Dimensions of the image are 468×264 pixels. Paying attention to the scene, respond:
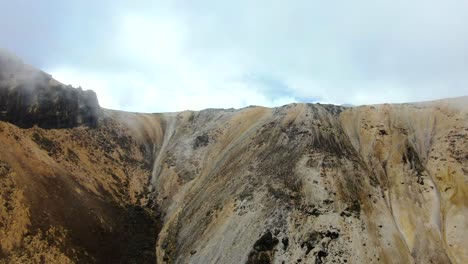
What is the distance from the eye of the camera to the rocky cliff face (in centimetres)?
3884

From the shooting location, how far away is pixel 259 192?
44844 millimetres

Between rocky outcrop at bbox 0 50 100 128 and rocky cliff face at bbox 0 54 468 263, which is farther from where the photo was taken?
rocky outcrop at bbox 0 50 100 128

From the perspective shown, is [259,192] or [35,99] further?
[35,99]

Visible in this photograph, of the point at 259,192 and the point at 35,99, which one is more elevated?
the point at 35,99

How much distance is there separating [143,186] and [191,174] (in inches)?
248

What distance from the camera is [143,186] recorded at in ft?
186

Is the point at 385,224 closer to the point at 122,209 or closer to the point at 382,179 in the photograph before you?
the point at 382,179

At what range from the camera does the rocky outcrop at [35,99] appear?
5191cm

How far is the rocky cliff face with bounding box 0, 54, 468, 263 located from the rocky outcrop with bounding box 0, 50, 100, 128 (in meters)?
1.72

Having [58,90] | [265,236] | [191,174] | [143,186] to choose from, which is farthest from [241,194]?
[58,90]

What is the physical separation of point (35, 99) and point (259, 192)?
99.0 ft

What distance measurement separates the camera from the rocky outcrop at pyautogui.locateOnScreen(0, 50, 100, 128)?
170ft

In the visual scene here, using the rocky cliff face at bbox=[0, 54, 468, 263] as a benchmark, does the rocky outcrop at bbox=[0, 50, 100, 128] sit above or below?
above

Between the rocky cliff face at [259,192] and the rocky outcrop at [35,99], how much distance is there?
1.72 m
